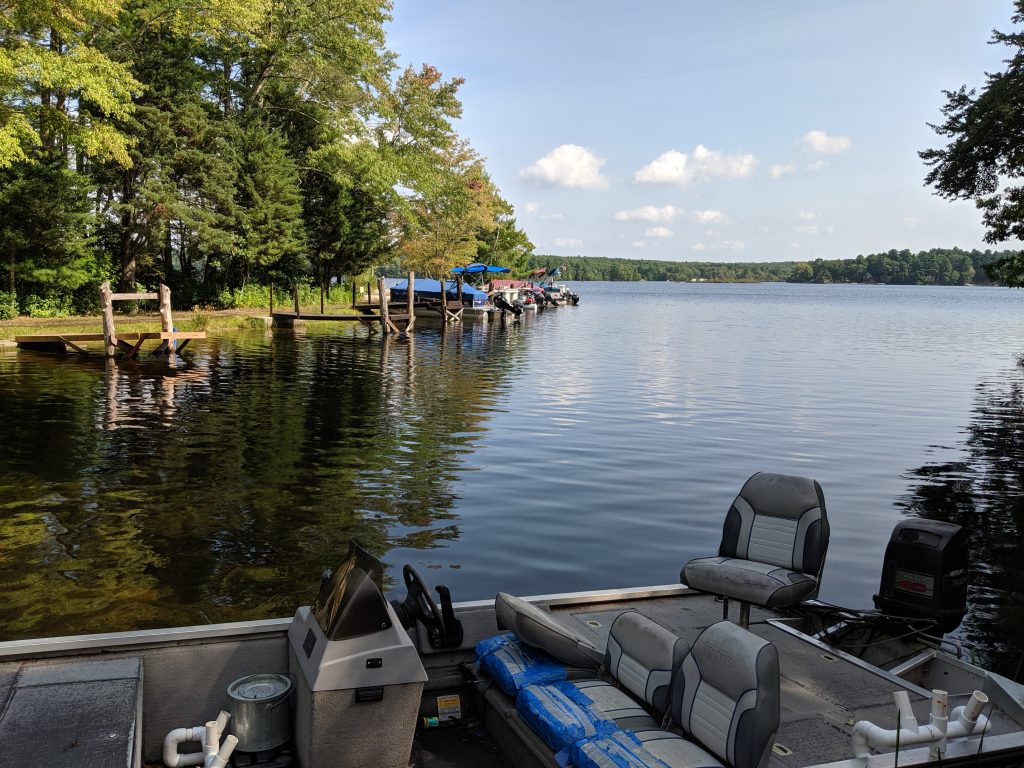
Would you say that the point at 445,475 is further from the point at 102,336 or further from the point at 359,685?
the point at 102,336

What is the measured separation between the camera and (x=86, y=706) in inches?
160

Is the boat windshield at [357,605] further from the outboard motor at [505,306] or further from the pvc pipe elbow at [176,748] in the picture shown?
the outboard motor at [505,306]

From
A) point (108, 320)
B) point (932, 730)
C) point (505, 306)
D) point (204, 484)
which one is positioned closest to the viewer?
point (932, 730)

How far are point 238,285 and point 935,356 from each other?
115 feet

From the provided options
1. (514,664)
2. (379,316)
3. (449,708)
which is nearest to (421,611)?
(449,708)

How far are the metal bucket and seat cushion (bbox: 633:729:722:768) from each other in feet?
6.28

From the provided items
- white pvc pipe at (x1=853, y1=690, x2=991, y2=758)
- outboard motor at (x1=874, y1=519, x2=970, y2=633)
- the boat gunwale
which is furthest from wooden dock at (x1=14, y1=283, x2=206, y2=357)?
white pvc pipe at (x1=853, y1=690, x2=991, y2=758)

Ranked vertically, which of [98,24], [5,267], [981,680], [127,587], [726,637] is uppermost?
[98,24]

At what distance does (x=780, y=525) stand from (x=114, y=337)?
1006 inches

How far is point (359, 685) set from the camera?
423 cm

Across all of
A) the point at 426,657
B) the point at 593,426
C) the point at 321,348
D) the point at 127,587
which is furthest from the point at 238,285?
the point at 426,657

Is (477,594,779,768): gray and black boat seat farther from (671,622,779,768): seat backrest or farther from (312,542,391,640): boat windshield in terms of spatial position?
(312,542,391,640): boat windshield

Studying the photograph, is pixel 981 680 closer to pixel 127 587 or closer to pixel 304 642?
pixel 304 642

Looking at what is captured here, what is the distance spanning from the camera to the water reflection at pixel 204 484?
8.12 meters
